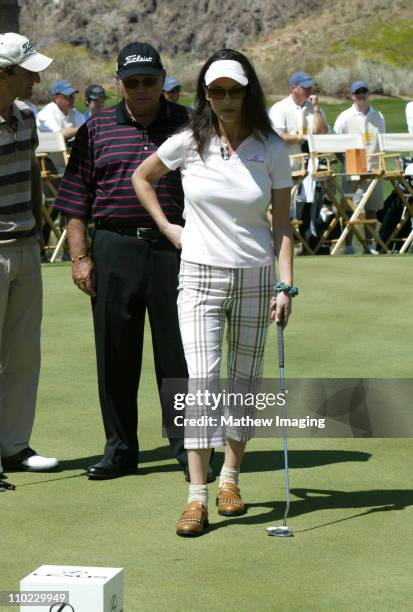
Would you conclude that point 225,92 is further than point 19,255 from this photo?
No

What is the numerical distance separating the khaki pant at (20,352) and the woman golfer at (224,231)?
1.15 meters

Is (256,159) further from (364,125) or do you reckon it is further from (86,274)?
(364,125)

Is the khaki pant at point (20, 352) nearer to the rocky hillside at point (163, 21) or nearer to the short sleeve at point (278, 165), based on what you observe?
the short sleeve at point (278, 165)

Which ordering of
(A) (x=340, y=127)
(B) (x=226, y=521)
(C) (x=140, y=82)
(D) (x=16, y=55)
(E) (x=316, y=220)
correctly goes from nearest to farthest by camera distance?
(B) (x=226, y=521) < (D) (x=16, y=55) < (C) (x=140, y=82) < (E) (x=316, y=220) < (A) (x=340, y=127)

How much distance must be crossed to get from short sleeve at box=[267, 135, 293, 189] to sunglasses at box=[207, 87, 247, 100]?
0.77 ft

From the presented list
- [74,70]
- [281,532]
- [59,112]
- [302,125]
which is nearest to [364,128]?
[302,125]

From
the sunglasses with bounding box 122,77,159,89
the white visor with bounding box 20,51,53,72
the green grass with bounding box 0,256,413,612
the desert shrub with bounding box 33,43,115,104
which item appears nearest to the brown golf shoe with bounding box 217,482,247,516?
the green grass with bounding box 0,256,413,612

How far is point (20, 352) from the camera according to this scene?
22.7ft

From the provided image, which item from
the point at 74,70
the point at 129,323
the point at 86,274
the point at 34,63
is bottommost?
the point at 129,323

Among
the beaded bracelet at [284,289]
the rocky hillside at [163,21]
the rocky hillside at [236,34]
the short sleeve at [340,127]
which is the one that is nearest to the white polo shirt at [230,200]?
the beaded bracelet at [284,289]

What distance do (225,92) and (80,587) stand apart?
256 centimetres

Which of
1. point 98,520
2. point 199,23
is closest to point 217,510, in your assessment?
point 98,520

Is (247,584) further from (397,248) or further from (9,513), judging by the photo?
(397,248)

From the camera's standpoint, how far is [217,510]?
20.1ft
